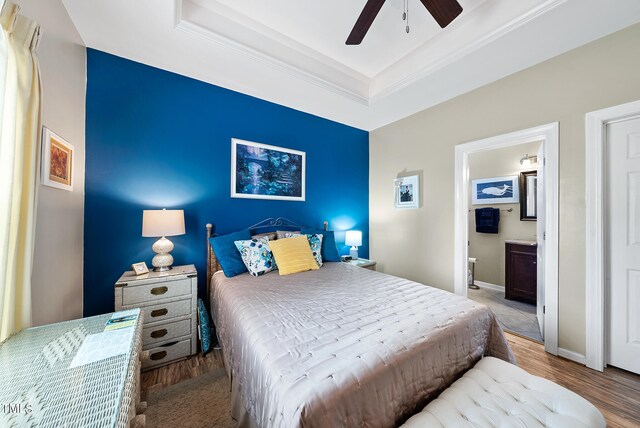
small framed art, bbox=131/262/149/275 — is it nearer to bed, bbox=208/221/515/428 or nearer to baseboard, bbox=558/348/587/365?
bed, bbox=208/221/515/428

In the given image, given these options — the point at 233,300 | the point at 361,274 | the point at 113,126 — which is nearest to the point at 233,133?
the point at 113,126

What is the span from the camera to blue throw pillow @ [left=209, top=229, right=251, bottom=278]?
228cm

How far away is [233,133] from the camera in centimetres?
273

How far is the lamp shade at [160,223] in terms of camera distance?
1.97 meters

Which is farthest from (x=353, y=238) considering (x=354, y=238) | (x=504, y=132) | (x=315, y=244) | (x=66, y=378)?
(x=66, y=378)

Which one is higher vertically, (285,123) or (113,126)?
(285,123)

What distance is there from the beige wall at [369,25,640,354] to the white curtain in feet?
11.5

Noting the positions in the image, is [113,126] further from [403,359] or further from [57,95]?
[403,359]

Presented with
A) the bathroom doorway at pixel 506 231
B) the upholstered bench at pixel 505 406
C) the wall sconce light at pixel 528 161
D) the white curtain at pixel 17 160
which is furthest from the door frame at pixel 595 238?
the white curtain at pixel 17 160

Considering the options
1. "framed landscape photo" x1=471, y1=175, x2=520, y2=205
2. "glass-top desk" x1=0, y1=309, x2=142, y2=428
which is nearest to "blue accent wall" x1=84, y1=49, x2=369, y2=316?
"glass-top desk" x1=0, y1=309, x2=142, y2=428

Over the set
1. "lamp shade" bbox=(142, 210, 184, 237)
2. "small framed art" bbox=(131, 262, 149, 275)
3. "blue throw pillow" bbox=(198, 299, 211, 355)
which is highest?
"lamp shade" bbox=(142, 210, 184, 237)

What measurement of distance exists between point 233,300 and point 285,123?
2.34 m

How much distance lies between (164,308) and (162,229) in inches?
26.2

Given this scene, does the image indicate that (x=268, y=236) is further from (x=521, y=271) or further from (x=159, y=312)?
(x=521, y=271)
